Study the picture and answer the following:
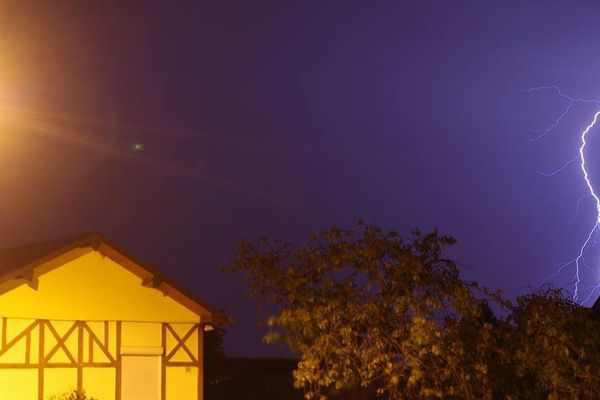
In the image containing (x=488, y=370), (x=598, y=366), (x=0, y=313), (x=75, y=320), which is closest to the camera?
(x=598, y=366)

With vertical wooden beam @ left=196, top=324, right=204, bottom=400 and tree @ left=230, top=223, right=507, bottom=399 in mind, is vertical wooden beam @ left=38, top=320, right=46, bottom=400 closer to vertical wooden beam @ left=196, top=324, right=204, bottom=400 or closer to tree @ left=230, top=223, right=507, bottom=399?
vertical wooden beam @ left=196, top=324, right=204, bottom=400

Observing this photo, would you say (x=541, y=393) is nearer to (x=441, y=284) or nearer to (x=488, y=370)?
(x=488, y=370)

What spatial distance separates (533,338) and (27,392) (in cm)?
1052

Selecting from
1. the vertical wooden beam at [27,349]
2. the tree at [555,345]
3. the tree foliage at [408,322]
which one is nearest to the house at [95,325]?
the vertical wooden beam at [27,349]

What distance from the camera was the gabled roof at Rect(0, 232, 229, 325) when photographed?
19.1 meters

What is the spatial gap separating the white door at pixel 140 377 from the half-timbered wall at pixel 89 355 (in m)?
0.13

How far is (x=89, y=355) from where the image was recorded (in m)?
20.1

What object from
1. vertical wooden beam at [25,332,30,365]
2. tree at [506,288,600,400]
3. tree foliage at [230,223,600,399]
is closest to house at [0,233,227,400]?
vertical wooden beam at [25,332,30,365]

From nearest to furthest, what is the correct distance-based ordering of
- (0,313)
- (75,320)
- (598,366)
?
1. (598,366)
2. (0,313)
3. (75,320)

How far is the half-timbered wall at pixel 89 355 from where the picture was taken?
18.7 metres

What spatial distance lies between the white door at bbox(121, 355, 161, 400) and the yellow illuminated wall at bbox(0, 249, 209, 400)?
15 centimetres

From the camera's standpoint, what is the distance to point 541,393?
12.8 meters

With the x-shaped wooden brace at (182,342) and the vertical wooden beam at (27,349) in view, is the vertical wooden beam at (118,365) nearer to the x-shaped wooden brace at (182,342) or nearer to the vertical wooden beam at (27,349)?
the x-shaped wooden brace at (182,342)

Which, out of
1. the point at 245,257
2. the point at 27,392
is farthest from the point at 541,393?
the point at 27,392
